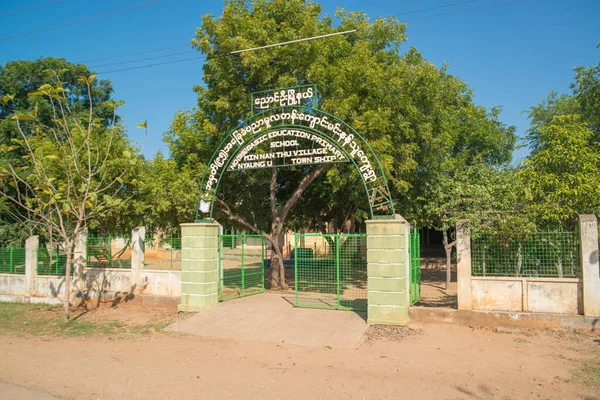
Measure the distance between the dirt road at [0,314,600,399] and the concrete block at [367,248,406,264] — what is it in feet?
4.99

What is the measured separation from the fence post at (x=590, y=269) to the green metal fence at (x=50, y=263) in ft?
47.6

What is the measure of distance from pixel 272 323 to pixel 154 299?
13.6 ft

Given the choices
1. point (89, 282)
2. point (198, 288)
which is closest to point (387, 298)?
point (198, 288)

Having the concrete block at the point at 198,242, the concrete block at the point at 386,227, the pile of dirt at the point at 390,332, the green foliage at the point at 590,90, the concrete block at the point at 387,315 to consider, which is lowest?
the pile of dirt at the point at 390,332

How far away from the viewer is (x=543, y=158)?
11039 millimetres

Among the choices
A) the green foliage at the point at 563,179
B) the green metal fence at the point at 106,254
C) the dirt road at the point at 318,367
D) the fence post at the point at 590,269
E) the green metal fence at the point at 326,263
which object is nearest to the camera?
the dirt road at the point at 318,367

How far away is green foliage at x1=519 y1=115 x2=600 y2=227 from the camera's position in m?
10.2

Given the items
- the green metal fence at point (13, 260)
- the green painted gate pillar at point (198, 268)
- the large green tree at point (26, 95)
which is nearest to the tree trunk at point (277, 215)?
the green painted gate pillar at point (198, 268)

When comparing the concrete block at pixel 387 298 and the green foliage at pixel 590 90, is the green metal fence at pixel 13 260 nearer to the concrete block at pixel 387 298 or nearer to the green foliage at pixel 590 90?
the concrete block at pixel 387 298

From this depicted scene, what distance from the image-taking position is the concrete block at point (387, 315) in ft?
32.6

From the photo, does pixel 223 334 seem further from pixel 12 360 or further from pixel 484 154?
pixel 484 154

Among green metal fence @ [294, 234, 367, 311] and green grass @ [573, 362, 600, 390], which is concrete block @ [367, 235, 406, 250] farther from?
green grass @ [573, 362, 600, 390]

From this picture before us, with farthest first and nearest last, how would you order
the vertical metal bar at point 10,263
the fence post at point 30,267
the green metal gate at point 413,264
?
the vertical metal bar at point 10,263 → the fence post at point 30,267 → the green metal gate at point 413,264

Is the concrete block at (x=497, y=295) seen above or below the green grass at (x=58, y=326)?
above
